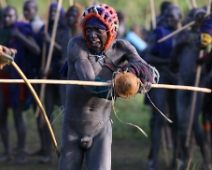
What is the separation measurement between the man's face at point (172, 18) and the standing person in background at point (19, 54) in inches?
76.1

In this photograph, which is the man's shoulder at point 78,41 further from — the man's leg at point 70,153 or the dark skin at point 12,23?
the dark skin at point 12,23

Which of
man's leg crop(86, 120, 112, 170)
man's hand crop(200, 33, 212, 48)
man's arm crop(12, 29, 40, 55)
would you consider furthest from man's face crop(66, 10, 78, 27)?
man's leg crop(86, 120, 112, 170)

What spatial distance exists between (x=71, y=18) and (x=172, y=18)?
1.42 m

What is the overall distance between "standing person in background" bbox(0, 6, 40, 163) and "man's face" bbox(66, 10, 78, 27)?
71 centimetres

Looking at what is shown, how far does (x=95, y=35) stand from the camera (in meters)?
5.84

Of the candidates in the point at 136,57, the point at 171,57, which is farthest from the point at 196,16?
the point at 136,57

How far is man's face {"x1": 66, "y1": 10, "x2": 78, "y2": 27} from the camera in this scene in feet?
31.2

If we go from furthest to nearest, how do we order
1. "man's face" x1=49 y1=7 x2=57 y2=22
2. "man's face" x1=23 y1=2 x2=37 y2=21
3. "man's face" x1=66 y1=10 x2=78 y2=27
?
"man's face" x1=23 y1=2 x2=37 y2=21 < "man's face" x1=49 y1=7 x2=57 y2=22 < "man's face" x1=66 y1=10 x2=78 y2=27

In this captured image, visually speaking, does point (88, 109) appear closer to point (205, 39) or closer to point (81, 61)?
point (81, 61)

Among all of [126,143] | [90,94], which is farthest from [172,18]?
[90,94]

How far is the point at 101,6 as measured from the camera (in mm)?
5879

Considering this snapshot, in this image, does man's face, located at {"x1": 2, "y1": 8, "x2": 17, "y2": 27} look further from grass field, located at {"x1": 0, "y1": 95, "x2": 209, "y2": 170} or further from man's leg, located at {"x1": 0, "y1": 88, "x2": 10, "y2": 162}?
grass field, located at {"x1": 0, "y1": 95, "x2": 209, "y2": 170}

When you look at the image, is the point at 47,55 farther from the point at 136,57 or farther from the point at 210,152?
the point at 136,57

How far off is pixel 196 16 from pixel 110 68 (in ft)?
10.9
